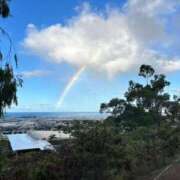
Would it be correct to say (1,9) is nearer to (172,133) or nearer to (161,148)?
(161,148)

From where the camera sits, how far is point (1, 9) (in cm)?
998

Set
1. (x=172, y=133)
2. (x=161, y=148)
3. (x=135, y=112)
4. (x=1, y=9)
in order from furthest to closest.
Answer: (x=135, y=112) → (x=172, y=133) → (x=161, y=148) → (x=1, y=9)

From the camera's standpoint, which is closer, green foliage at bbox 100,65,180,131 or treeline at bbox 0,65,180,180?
treeline at bbox 0,65,180,180

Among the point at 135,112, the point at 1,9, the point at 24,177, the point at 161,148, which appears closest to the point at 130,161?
the point at 24,177

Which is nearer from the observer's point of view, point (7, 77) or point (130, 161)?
point (7, 77)

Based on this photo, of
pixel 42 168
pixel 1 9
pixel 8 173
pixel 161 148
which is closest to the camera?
pixel 1 9

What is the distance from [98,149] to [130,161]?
7.28ft

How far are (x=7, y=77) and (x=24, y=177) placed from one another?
5254 mm

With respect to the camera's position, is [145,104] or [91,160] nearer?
[91,160]

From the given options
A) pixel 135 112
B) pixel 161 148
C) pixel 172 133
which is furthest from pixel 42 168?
pixel 135 112

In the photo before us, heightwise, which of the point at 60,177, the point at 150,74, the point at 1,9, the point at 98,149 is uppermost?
the point at 150,74

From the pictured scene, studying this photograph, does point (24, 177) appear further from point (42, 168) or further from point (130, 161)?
point (130, 161)

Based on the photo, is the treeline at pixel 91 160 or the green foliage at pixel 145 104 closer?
the treeline at pixel 91 160

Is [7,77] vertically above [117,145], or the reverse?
[7,77]
